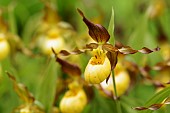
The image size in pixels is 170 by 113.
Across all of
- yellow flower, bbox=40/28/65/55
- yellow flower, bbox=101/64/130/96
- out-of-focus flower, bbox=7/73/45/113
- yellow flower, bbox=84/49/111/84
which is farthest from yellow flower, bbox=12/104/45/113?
yellow flower, bbox=40/28/65/55

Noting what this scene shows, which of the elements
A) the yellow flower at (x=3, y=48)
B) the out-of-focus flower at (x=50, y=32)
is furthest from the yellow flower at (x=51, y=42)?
the yellow flower at (x=3, y=48)

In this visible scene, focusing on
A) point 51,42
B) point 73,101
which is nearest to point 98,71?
point 73,101

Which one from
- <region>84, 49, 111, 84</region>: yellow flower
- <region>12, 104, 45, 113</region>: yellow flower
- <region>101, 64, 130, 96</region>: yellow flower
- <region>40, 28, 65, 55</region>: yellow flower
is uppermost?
<region>40, 28, 65, 55</region>: yellow flower

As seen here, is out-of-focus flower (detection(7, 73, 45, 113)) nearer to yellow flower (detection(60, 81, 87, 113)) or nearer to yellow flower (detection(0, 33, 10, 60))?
yellow flower (detection(60, 81, 87, 113))

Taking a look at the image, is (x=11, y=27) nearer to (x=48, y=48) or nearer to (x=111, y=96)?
(x=48, y=48)

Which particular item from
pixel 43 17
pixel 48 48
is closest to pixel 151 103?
pixel 48 48

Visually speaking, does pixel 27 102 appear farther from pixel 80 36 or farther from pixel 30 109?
pixel 80 36
